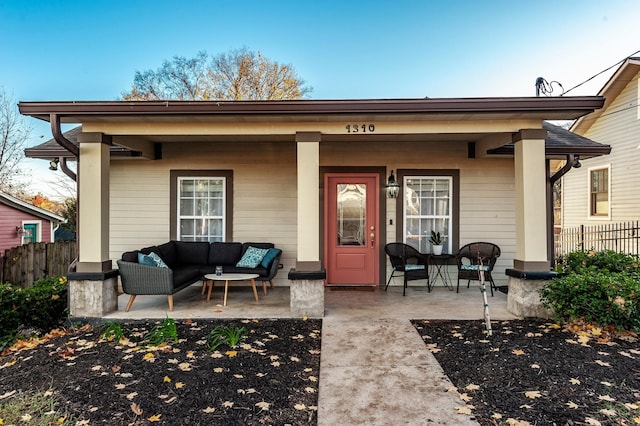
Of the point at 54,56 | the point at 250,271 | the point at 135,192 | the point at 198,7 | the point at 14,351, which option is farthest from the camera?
the point at 54,56

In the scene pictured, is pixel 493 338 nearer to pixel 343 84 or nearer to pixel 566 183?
pixel 566 183

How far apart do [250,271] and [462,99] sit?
160 inches

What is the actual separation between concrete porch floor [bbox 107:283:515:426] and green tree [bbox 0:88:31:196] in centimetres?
1698

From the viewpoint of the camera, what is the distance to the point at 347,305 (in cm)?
571

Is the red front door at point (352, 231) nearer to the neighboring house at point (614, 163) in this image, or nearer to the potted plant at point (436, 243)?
the potted plant at point (436, 243)

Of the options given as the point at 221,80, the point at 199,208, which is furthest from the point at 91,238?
the point at 221,80

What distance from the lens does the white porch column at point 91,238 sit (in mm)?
5055

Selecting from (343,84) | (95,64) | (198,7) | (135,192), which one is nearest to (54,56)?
(95,64)

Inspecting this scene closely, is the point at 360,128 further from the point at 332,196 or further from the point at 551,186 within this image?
the point at 551,186

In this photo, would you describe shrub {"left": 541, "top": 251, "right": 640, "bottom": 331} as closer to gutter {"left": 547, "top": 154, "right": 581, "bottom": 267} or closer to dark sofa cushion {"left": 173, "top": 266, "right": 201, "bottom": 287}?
gutter {"left": 547, "top": 154, "right": 581, "bottom": 267}

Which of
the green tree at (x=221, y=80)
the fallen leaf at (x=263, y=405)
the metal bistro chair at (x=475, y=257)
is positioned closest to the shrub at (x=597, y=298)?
the metal bistro chair at (x=475, y=257)

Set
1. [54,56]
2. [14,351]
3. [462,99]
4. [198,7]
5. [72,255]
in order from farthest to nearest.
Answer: [54,56], [198,7], [72,255], [462,99], [14,351]

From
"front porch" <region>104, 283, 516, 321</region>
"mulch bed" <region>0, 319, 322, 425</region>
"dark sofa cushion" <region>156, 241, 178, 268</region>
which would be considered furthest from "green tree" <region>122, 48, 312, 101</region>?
"mulch bed" <region>0, 319, 322, 425</region>

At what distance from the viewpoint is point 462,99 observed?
4.69m
